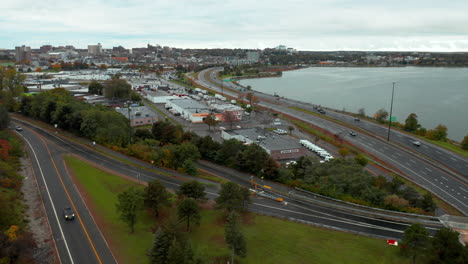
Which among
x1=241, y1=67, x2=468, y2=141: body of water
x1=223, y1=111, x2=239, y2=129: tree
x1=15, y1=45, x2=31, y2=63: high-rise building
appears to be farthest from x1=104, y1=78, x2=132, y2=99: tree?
x1=15, y1=45, x2=31, y2=63: high-rise building

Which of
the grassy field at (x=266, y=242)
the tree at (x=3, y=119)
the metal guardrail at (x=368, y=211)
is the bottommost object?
the grassy field at (x=266, y=242)

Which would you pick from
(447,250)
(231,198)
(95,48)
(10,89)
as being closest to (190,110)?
(10,89)

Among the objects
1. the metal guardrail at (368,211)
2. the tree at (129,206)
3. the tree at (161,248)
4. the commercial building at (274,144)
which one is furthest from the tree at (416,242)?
the commercial building at (274,144)

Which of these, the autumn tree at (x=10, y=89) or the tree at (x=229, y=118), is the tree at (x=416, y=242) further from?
the autumn tree at (x=10, y=89)

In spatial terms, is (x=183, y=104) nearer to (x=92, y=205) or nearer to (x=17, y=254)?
(x=92, y=205)

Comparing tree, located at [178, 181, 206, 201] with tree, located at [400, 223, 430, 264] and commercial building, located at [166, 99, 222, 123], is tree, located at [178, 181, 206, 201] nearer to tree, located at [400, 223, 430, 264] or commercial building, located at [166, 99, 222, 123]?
tree, located at [400, 223, 430, 264]

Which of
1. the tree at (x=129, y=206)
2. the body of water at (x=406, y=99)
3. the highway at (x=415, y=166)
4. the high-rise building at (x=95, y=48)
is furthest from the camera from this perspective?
the high-rise building at (x=95, y=48)
